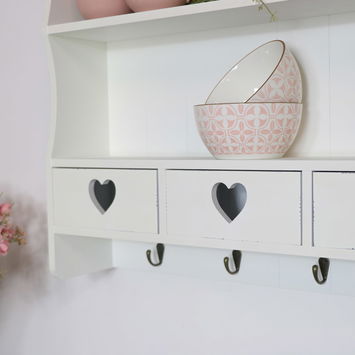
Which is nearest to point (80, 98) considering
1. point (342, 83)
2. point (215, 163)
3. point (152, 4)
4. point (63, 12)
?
point (63, 12)

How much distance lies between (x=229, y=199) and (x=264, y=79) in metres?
0.21

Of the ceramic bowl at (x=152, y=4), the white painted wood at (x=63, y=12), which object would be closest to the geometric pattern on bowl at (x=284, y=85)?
the ceramic bowl at (x=152, y=4)

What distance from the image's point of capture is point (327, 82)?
116 cm

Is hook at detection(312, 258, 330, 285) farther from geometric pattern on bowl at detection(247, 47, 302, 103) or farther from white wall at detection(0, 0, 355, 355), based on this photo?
geometric pattern on bowl at detection(247, 47, 302, 103)

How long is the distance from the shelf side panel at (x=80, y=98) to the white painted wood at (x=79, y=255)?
17 cm

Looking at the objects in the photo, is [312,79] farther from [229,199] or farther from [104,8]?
[104,8]

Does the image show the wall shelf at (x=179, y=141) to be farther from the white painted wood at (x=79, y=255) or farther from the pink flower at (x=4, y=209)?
A: the pink flower at (x=4, y=209)

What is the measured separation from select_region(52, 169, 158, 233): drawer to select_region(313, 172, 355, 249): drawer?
0.30 m

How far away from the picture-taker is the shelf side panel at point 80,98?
4.23ft

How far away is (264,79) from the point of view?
3.77 ft

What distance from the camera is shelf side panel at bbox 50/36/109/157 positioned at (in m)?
1.29

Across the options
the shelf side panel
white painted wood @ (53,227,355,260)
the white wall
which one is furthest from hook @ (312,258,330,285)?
the shelf side panel

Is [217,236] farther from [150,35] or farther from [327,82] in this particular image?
[150,35]

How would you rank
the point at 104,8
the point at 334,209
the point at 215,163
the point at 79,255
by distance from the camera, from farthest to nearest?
the point at 79,255
the point at 104,8
the point at 215,163
the point at 334,209
